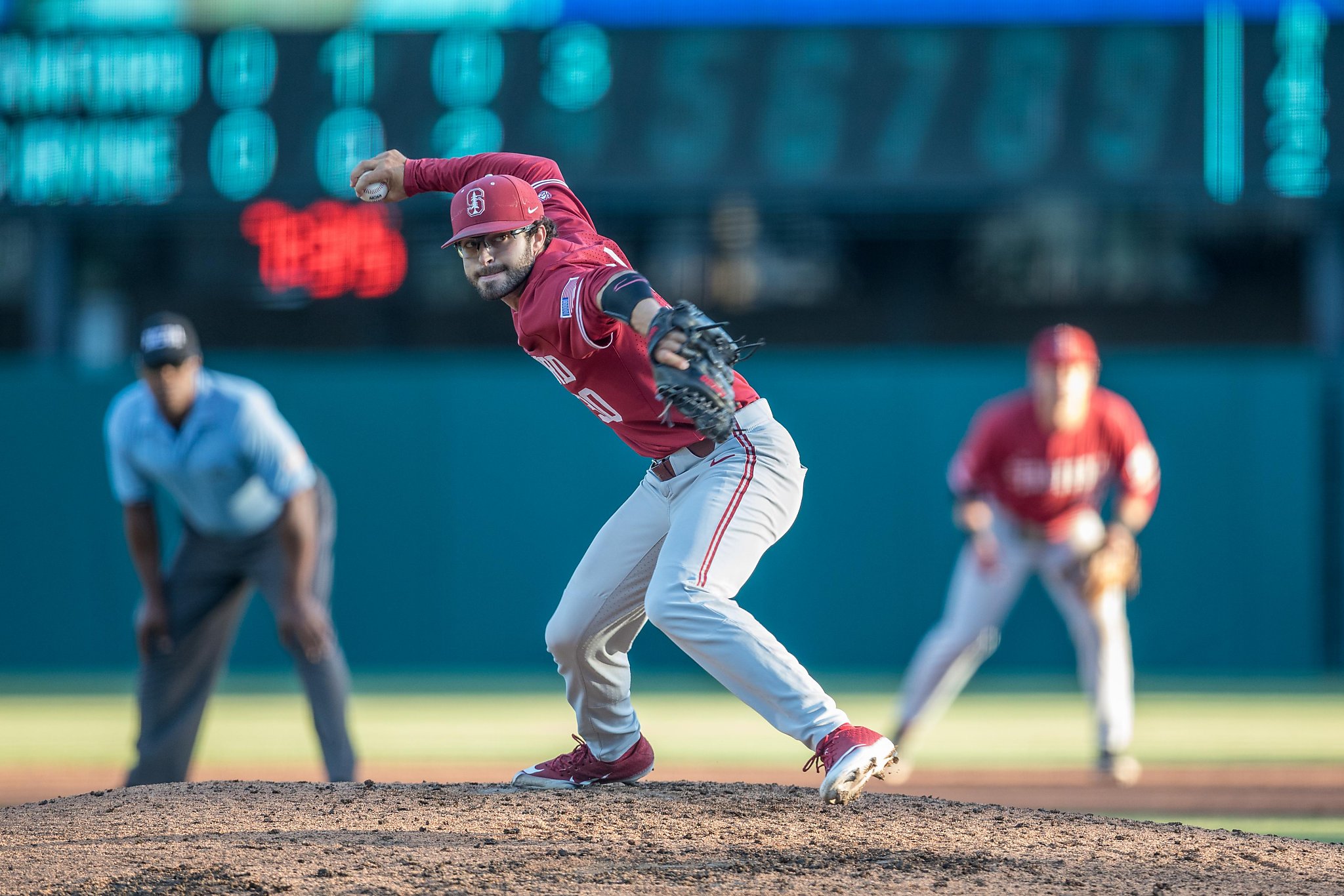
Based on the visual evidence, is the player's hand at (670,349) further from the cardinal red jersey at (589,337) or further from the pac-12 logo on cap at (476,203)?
the pac-12 logo on cap at (476,203)

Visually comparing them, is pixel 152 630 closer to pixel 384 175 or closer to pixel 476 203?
pixel 384 175

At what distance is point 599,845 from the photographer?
3930 mm

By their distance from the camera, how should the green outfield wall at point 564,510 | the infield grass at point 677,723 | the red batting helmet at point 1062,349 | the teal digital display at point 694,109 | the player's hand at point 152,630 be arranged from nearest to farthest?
1. the player's hand at point 152,630
2. the red batting helmet at point 1062,349
3. the infield grass at point 677,723
4. the teal digital display at point 694,109
5. the green outfield wall at point 564,510

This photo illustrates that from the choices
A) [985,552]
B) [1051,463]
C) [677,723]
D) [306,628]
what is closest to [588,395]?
[306,628]

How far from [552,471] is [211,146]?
334 centimetres

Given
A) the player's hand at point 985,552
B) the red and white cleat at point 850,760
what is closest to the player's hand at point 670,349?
the red and white cleat at point 850,760

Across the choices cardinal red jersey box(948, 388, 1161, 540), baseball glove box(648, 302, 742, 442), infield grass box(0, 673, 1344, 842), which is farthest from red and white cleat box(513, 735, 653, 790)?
cardinal red jersey box(948, 388, 1161, 540)

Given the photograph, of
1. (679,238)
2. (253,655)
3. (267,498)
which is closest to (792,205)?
(679,238)

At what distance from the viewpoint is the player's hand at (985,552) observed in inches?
286

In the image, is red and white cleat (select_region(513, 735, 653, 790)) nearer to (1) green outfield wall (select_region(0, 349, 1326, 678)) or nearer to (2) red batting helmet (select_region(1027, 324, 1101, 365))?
(2) red batting helmet (select_region(1027, 324, 1101, 365))

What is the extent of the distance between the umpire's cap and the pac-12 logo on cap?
6.69 ft

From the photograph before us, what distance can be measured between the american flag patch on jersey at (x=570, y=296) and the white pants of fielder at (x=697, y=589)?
0.60 m

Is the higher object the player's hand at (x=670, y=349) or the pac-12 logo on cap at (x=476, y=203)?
the pac-12 logo on cap at (x=476, y=203)

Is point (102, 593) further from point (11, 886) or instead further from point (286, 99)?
point (11, 886)
